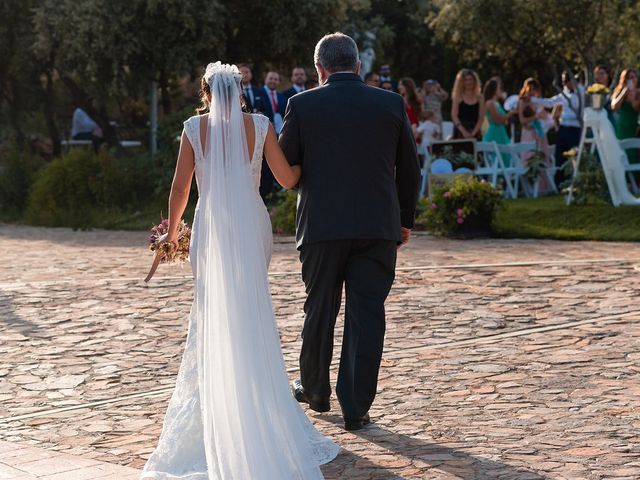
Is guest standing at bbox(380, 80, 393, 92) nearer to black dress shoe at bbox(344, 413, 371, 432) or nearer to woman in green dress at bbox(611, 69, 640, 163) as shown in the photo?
woman in green dress at bbox(611, 69, 640, 163)

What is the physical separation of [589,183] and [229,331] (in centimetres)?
1122

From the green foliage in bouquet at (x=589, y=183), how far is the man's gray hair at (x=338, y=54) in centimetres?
1016

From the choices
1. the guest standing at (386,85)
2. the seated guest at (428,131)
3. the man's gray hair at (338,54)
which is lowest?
the man's gray hair at (338,54)

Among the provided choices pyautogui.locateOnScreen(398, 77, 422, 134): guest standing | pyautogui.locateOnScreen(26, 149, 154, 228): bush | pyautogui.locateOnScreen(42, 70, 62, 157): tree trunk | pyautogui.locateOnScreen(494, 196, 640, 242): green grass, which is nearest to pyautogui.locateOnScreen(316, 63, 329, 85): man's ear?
pyautogui.locateOnScreen(494, 196, 640, 242): green grass

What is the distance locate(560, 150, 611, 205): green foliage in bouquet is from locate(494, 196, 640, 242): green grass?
0.52 ft

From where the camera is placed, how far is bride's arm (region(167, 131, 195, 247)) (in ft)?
18.3

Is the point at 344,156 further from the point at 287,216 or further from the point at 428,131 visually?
the point at 428,131

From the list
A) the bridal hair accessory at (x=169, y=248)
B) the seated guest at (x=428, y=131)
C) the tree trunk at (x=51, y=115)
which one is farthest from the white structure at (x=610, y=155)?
the tree trunk at (x=51, y=115)

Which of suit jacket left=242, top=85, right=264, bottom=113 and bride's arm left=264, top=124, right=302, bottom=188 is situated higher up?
suit jacket left=242, top=85, right=264, bottom=113

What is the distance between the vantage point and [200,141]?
5535 mm

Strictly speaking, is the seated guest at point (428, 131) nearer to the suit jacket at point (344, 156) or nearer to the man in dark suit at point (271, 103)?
the man in dark suit at point (271, 103)

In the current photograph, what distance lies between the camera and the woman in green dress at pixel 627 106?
1614 cm

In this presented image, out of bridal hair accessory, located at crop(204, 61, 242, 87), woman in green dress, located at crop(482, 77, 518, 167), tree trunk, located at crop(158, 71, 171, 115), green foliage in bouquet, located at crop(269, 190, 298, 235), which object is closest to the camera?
bridal hair accessory, located at crop(204, 61, 242, 87)

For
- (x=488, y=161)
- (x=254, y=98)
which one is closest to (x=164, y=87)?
(x=254, y=98)
